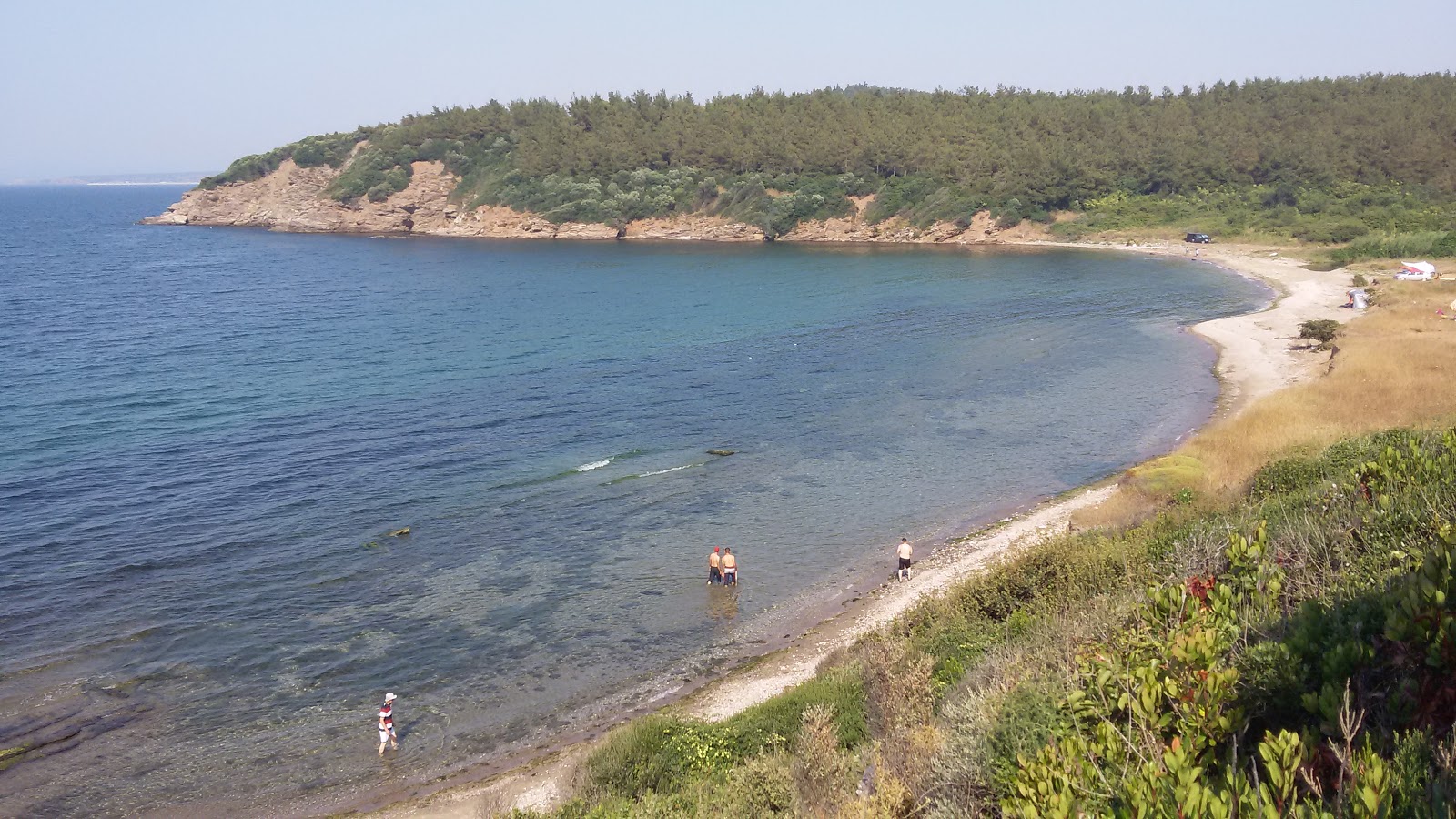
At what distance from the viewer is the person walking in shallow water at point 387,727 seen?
18.1 metres

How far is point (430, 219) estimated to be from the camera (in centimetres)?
13462

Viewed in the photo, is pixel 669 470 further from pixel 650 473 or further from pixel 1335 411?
pixel 1335 411

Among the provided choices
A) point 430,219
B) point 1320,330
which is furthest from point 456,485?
point 430,219

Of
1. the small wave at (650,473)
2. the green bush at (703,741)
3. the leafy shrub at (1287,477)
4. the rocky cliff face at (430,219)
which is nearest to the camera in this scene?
the green bush at (703,741)

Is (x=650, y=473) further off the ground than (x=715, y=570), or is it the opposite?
(x=650, y=473)

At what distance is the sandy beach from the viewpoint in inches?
656

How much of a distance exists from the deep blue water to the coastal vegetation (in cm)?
662

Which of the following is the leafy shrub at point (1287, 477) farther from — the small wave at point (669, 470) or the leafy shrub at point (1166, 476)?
the small wave at point (669, 470)

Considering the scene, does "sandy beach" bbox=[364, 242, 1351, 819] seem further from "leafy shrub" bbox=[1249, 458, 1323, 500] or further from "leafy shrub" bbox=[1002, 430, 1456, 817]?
"leafy shrub" bbox=[1002, 430, 1456, 817]

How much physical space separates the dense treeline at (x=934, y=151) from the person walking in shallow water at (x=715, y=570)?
294ft

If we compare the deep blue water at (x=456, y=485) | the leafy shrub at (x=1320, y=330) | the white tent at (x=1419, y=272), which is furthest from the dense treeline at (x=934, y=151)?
the leafy shrub at (x=1320, y=330)

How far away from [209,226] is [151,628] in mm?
147128

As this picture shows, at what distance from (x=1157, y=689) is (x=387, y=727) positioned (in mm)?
14853

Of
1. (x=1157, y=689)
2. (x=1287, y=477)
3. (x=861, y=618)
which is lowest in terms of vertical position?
(x=861, y=618)
